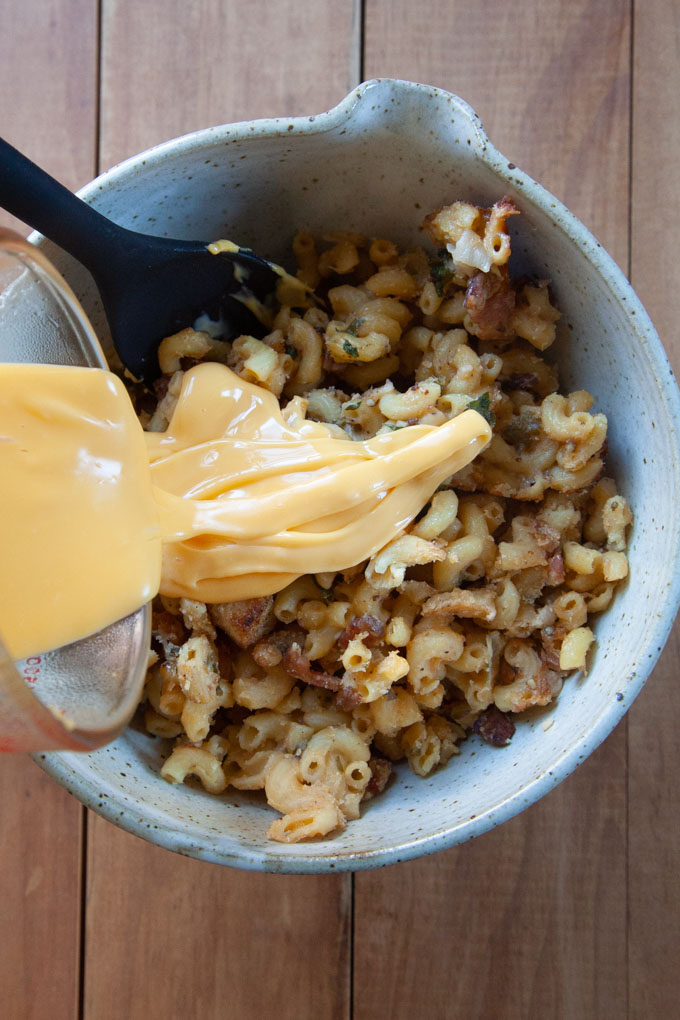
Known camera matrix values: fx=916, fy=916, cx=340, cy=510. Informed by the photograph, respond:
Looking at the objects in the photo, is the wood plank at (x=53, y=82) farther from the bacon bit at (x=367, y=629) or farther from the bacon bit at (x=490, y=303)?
the bacon bit at (x=367, y=629)

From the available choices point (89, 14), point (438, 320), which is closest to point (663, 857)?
point (438, 320)

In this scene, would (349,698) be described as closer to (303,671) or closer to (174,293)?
(303,671)

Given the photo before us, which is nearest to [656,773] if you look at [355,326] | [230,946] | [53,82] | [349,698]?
[349,698]

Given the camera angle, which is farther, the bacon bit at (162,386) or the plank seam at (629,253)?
the plank seam at (629,253)

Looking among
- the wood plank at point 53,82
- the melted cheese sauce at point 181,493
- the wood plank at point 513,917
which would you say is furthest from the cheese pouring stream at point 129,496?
the wood plank at point 513,917

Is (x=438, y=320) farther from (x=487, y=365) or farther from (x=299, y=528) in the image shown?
(x=299, y=528)

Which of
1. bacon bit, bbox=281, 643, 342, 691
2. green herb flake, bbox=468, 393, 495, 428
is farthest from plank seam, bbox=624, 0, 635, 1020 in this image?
bacon bit, bbox=281, 643, 342, 691
